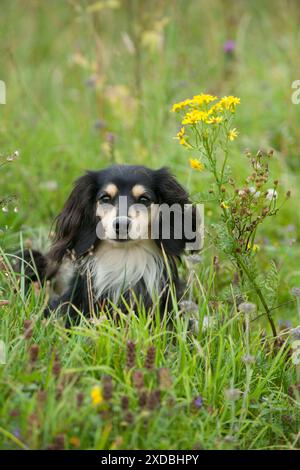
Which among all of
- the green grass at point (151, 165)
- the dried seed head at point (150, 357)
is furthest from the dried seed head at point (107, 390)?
the dried seed head at point (150, 357)

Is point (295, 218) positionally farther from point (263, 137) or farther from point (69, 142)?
point (69, 142)

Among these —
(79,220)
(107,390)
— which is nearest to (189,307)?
(107,390)

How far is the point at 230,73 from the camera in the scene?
7.59 m

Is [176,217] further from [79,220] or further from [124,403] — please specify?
[124,403]

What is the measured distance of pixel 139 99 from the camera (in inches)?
236

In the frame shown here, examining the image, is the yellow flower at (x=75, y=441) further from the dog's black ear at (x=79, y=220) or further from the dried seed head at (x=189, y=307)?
the dog's black ear at (x=79, y=220)

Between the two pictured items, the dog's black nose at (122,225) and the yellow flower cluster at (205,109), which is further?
the dog's black nose at (122,225)

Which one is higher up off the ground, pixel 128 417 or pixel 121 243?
pixel 121 243

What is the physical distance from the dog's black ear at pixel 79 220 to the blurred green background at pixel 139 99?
1.60 ft

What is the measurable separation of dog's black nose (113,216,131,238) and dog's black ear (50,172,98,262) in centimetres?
36

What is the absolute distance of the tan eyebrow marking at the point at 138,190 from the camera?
4020 mm

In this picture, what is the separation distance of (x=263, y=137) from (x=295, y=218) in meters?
1.14

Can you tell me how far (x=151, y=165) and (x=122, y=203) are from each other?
6.05 ft

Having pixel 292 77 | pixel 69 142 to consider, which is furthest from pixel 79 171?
pixel 292 77
